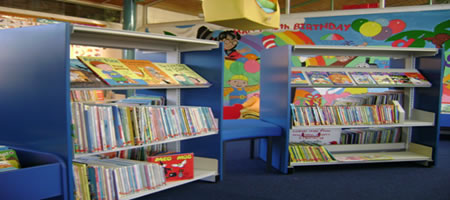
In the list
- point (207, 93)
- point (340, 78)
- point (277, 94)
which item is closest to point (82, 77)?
point (207, 93)

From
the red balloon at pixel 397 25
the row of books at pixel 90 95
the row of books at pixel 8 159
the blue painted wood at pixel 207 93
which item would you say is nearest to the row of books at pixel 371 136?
the blue painted wood at pixel 207 93

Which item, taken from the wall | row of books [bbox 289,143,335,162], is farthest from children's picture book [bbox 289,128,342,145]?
the wall

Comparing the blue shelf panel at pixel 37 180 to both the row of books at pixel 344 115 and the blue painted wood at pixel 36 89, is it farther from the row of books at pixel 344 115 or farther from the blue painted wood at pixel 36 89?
the row of books at pixel 344 115

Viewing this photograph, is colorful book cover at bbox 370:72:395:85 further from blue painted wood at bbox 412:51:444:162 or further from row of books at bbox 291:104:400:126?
blue painted wood at bbox 412:51:444:162

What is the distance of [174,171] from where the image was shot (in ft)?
11.2

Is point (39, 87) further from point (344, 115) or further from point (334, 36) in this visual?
point (334, 36)

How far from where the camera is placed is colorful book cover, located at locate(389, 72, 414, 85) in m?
4.56

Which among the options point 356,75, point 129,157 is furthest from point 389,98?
point 129,157

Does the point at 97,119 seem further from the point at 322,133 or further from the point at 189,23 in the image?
the point at 189,23

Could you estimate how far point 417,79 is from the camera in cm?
467

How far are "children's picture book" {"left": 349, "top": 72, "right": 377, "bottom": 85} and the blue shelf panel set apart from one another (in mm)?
3461

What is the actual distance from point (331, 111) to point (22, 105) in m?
3.32

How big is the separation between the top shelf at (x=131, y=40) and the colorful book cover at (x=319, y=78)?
1.32m

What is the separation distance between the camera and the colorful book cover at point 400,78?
4.56 meters
